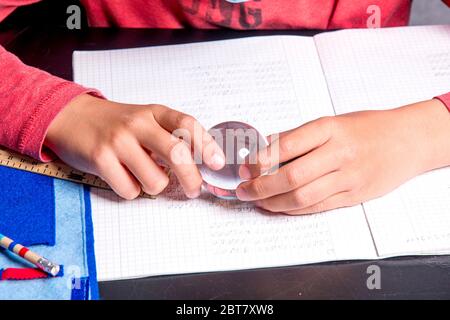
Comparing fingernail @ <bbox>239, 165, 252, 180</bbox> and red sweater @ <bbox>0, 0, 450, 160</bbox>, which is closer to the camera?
fingernail @ <bbox>239, 165, 252, 180</bbox>

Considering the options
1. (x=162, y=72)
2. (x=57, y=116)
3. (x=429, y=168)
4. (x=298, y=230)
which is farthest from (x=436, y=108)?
(x=57, y=116)

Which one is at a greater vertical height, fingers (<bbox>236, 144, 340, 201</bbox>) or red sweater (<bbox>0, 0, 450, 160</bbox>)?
red sweater (<bbox>0, 0, 450, 160</bbox>)

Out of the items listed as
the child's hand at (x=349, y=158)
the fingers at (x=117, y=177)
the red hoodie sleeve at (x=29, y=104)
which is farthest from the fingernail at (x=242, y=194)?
the red hoodie sleeve at (x=29, y=104)

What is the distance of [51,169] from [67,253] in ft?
0.39

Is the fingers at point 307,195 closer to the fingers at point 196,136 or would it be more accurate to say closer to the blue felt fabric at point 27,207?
the fingers at point 196,136

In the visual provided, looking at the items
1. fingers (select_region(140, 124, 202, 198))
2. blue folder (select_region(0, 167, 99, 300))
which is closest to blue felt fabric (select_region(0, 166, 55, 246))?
blue folder (select_region(0, 167, 99, 300))

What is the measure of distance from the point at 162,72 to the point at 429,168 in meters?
0.36

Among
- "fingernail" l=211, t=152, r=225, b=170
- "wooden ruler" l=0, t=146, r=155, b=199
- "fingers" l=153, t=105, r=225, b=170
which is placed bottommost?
"wooden ruler" l=0, t=146, r=155, b=199

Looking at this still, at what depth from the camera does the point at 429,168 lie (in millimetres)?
746

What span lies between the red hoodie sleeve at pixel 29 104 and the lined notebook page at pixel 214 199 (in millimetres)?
82

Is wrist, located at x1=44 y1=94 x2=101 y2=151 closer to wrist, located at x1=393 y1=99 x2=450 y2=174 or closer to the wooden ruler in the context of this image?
the wooden ruler

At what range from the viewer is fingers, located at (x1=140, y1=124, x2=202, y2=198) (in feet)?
2.25

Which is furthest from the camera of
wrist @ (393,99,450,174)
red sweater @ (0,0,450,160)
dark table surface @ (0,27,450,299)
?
red sweater @ (0,0,450,160)

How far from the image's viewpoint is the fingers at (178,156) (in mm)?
685
